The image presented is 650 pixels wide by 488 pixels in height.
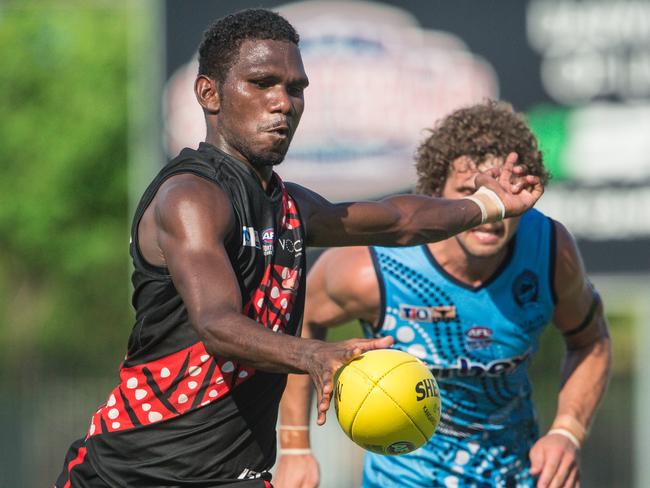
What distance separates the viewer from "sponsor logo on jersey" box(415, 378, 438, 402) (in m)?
3.92

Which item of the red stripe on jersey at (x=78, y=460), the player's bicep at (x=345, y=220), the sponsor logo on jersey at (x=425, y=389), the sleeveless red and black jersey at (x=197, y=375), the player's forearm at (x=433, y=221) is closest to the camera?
the sponsor logo on jersey at (x=425, y=389)

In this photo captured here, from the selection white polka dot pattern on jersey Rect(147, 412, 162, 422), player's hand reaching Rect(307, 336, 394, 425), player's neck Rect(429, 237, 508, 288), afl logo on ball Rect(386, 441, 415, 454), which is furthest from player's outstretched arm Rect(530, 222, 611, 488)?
player's hand reaching Rect(307, 336, 394, 425)

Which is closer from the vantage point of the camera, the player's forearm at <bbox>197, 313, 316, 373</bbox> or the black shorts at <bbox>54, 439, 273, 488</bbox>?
the player's forearm at <bbox>197, 313, 316, 373</bbox>

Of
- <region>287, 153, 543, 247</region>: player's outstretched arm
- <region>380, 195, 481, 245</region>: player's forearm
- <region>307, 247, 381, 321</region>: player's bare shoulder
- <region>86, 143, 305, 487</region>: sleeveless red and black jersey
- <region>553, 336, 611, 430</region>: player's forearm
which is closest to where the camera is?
<region>86, 143, 305, 487</region>: sleeveless red and black jersey

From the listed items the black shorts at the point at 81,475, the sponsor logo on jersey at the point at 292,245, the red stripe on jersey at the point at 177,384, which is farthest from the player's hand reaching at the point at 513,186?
the black shorts at the point at 81,475

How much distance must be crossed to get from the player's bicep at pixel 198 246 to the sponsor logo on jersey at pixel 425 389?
62 centimetres

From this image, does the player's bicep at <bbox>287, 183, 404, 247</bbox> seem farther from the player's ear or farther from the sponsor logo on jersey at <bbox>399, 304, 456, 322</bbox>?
the sponsor logo on jersey at <bbox>399, 304, 456, 322</bbox>

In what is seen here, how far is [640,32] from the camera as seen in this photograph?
420 inches

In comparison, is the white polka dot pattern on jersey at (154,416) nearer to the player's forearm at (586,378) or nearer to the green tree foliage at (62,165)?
A: the player's forearm at (586,378)

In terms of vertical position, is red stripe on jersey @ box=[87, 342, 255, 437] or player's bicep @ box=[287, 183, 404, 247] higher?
player's bicep @ box=[287, 183, 404, 247]

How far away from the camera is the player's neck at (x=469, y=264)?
18.8 ft

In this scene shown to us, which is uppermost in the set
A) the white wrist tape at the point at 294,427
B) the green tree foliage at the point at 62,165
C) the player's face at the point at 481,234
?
the player's face at the point at 481,234

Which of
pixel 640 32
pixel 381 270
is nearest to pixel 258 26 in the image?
pixel 381 270

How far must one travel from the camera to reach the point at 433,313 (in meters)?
5.70
